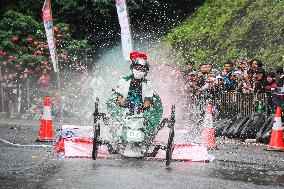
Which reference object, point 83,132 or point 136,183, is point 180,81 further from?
point 136,183

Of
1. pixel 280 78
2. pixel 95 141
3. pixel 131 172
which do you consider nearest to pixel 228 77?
pixel 280 78

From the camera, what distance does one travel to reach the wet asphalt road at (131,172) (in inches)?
345

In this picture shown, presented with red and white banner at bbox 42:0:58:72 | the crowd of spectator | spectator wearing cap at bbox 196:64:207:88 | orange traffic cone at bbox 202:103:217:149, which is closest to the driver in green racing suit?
orange traffic cone at bbox 202:103:217:149

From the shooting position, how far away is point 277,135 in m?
15.5

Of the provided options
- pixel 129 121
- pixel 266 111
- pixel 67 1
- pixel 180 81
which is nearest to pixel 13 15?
pixel 67 1

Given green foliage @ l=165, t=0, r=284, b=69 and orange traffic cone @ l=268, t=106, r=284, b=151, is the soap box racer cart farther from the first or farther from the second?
green foliage @ l=165, t=0, r=284, b=69

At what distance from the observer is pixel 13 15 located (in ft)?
114

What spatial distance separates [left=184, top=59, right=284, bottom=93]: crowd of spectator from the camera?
18344 millimetres

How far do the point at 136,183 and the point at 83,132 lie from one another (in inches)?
224

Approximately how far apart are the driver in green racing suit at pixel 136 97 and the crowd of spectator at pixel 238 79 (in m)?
6.28

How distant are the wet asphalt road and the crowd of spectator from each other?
501cm

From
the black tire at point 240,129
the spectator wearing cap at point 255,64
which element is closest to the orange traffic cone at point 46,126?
the black tire at point 240,129

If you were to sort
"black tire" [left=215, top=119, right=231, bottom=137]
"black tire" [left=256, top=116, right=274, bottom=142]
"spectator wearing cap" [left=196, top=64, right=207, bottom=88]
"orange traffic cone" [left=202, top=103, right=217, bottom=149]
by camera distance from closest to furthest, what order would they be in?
1. "orange traffic cone" [left=202, top=103, right=217, bottom=149]
2. "black tire" [left=256, top=116, right=274, bottom=142]
3. "black tire" [left=215, top=119, right=231, bottom=137]
4. "spectator wearing cap" [left=196, top=64, right=207, bottom=88]

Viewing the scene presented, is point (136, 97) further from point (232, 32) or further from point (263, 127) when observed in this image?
point (232, 32)
